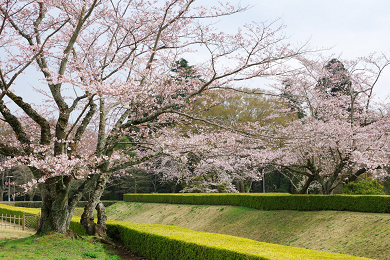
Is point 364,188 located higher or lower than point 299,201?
higher

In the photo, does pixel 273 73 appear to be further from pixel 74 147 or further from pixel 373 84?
pixel 373 84

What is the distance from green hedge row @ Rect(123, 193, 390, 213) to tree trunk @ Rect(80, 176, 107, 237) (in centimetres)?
752

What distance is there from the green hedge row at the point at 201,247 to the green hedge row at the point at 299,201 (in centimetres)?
635

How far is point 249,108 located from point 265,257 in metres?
24.2

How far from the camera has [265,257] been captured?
5.45 m

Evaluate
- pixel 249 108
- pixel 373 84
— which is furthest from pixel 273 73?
pixel 249 108

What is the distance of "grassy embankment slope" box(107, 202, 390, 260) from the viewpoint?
10102 millimetres

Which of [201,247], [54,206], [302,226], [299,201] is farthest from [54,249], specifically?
[299,201]

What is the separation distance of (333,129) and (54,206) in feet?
34.1

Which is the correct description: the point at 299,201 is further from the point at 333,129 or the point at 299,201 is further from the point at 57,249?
the point at 57,249

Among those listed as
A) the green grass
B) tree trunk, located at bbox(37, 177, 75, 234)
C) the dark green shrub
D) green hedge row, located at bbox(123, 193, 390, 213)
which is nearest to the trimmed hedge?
the green grass

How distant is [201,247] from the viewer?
6.98 metres

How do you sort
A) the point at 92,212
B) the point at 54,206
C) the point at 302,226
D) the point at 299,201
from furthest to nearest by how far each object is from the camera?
the point at 299,201, the point at 302,226, the point at 92,212, the point at 54,206

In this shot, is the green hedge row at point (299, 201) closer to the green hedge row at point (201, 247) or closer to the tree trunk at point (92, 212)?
the green hedge row at point (201, 247)
